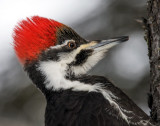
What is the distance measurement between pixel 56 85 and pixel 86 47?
61 centimetres

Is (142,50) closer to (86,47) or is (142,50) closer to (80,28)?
(80,28)

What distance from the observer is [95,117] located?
13.5 feet

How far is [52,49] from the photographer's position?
4645 mm

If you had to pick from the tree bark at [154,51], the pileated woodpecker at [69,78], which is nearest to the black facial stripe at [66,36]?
the pileated woodpecker at [69,78]

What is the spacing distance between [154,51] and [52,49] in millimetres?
1179

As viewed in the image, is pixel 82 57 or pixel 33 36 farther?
pixel 82 57

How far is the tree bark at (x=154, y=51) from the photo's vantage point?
4367 millimetres

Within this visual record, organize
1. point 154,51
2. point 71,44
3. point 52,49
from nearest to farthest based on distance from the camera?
point 154,51 → point 52,49 → point 71,44

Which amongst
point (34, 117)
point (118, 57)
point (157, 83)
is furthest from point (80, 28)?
point (157, 83)

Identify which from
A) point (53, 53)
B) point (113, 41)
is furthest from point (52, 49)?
point (113, 41)

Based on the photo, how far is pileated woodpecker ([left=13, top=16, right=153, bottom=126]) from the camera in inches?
166

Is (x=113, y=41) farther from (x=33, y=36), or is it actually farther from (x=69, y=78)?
(x=33, y=36)

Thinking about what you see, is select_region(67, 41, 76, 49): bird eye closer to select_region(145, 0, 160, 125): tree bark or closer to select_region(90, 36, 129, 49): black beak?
select_region(90, 36, 129, 49): black beak

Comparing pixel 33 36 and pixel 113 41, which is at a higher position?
pixel 33 36
